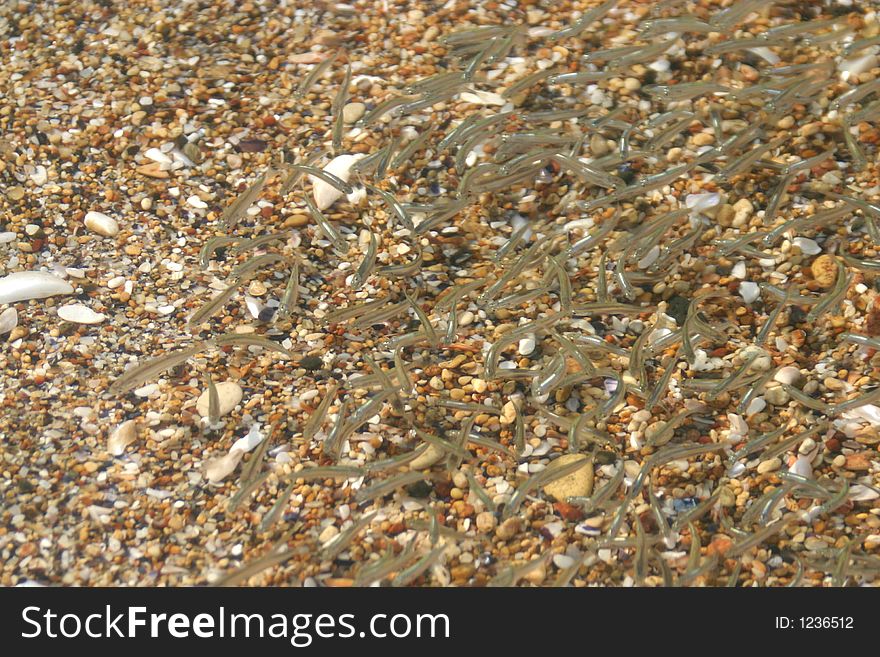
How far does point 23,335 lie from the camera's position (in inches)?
142

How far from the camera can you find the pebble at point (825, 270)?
367 cm

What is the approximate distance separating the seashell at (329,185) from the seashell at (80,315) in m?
1.14

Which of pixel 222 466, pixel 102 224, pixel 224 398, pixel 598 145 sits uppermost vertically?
pixel 598 145

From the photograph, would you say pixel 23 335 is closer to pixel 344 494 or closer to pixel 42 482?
pixel 42 482

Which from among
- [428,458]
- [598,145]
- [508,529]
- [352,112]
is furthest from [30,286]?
[598,145]

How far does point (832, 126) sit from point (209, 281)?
3.17 meters

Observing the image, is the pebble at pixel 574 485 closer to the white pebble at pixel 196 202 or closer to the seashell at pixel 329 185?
the seashell at pixel 329 185

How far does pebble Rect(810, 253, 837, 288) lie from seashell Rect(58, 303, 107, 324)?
10.5 feet

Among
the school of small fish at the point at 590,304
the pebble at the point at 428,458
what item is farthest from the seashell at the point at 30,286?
the pebble at the point at 428,458

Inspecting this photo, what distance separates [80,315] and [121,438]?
703 millimetres

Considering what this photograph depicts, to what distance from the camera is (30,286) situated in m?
3.71

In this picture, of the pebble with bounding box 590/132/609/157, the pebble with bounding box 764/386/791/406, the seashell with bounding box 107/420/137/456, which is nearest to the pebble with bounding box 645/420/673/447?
the pebble with bounding box 764/386/791/406

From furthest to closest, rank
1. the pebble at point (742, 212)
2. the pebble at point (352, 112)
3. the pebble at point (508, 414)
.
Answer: the pebble at point (352, 112) < the pebble at point (742, 212) < the pebble at point (508, 414)

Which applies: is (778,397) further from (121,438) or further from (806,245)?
(121,438)
